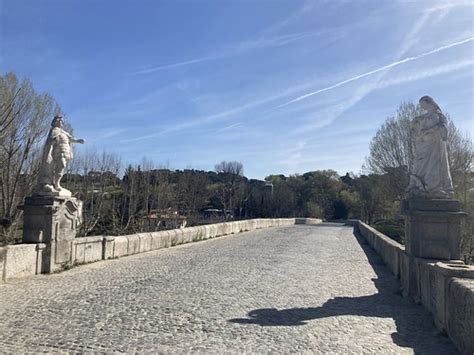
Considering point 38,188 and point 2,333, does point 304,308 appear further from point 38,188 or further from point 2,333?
point 38,188

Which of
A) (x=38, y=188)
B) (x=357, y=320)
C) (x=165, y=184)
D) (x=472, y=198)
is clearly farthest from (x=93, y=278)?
(x=165, y=184)

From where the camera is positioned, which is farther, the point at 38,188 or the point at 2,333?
the point at 38,188

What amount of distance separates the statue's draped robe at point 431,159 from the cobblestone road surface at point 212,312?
6.42ft

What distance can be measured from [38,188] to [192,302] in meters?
4.61

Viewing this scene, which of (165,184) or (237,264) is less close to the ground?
(165,184)

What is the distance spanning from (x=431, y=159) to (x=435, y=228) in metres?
1.19

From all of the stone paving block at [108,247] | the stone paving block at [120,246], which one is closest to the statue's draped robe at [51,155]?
the stone paving block at [108,247]

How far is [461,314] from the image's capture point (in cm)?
411

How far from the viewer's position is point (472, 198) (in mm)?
23641

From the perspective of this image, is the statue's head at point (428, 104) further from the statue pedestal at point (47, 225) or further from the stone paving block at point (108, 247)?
the stone paving block at point (108, 247)

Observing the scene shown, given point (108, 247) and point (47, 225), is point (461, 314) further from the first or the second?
point (108, 247)

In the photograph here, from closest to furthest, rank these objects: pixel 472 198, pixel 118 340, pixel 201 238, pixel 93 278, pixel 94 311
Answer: pixel 118 340, pixel 94 311, pixel 93 278, pixel 201 238, pixel 472 198

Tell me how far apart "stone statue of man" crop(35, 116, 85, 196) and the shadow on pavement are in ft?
17.6

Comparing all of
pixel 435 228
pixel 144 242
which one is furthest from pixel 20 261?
pixel 435 228
